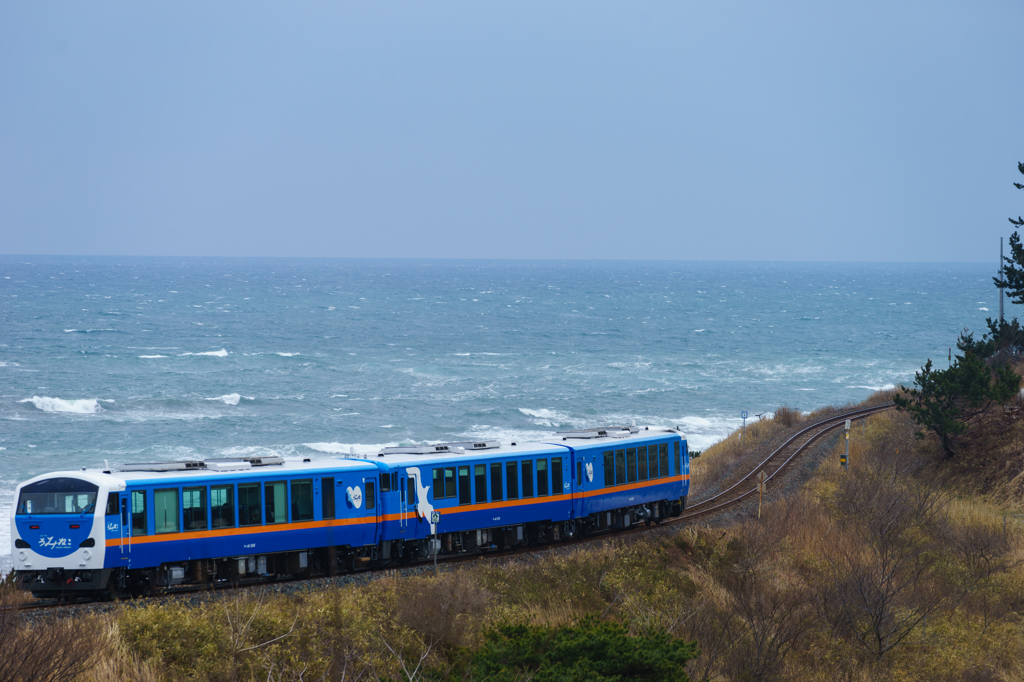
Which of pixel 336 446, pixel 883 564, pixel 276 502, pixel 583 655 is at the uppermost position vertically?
pixel 276 502

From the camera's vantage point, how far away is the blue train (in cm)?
1802

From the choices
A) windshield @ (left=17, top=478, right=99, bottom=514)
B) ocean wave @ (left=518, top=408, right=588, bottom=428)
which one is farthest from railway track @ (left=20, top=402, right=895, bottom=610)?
ocean wave @ (left=518, top=408, right=588, bottom=428)

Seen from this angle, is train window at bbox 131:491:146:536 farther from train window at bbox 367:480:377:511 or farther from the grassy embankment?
train window at bbox 367:480:377:511

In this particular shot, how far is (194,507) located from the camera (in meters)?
19.0

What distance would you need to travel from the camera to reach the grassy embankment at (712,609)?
51.9 ft

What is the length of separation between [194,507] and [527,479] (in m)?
8.21

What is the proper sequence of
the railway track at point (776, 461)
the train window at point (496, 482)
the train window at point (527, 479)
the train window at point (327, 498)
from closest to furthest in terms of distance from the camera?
the train window at point (327, 498) → the train window at point (496, 482) → the train window at point (527, 479) → the railway track at point (776, 461)

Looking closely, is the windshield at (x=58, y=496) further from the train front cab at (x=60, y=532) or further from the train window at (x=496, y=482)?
the train window at (x=496, y=482)

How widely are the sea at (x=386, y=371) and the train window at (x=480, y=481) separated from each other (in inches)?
306

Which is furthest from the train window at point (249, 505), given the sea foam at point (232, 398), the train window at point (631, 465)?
the sea foam at point (232, 398)

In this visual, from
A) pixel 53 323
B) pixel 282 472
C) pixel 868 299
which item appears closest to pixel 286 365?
pixel 53 323

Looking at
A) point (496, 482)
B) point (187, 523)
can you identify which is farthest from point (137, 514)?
point (496, 482)

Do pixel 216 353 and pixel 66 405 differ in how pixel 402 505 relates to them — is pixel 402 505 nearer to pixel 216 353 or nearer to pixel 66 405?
pixel 66 405

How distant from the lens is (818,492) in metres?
32.7
